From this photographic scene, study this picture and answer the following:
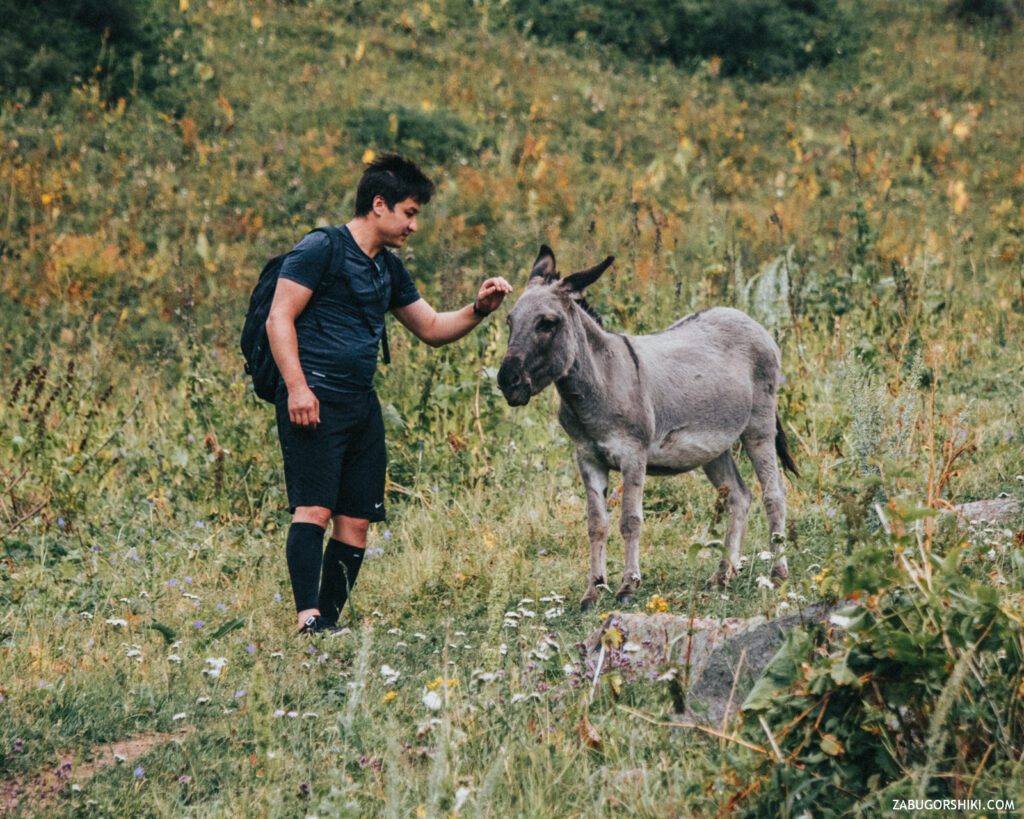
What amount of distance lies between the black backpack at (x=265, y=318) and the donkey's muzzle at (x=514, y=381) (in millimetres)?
924

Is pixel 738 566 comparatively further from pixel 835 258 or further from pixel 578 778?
pixel 835 258

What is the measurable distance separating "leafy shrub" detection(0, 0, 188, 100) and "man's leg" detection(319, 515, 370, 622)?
1316 centimetres

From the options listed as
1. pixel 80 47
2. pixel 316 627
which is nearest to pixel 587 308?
pixel 316 627

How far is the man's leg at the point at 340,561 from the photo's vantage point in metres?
6.05

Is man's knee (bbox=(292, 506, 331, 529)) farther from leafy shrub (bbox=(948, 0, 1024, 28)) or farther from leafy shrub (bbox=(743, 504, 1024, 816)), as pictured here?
leafy shrub (bbox=(948, 0, 1024, 28))

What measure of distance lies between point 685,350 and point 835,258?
616 cm

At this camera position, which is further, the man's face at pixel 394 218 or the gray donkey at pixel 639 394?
the man's face at pixel 394 218

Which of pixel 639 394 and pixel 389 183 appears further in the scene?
pixel 639 394

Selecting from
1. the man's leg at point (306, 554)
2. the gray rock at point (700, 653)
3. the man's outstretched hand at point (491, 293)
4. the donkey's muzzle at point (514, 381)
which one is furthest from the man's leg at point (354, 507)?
the gray rock at point (700, 653)

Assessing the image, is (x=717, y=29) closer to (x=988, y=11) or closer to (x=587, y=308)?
(x=988, y=11)

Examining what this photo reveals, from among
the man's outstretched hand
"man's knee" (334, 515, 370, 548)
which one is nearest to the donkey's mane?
the man's outstretched hand

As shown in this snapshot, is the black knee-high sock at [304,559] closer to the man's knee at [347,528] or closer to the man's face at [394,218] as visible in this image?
the man's knee at [347,528]

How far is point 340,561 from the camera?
6023 mm

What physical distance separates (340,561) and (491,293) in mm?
1605
